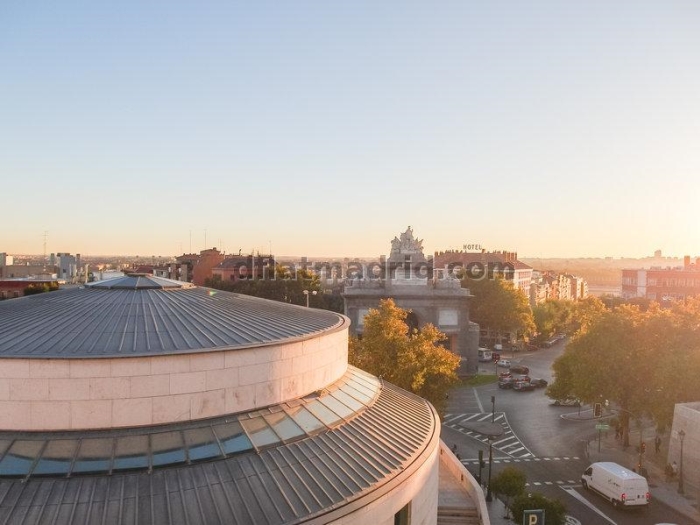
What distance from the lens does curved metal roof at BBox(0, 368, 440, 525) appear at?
12.3 metres

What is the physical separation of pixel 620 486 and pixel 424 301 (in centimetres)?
4261

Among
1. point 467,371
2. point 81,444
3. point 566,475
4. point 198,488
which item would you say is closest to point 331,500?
point 198,488

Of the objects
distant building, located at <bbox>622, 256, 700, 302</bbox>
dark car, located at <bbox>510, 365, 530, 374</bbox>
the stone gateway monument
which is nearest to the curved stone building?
dark car, located at <bbox>510, 365, 530, 374</bbox>

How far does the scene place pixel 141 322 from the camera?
57.4 ft

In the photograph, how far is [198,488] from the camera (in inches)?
524

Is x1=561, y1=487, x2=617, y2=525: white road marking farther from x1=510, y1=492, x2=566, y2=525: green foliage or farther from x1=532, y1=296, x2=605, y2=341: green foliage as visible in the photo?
x1=532, y1=296, x2=605, y2=341: green foliage

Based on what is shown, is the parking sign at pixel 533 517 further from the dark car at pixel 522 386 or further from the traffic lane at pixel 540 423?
the dark car at pixel 522 386

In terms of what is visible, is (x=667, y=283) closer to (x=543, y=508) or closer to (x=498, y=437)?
(x=498, y=437)

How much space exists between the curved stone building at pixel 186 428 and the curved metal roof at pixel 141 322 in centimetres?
8

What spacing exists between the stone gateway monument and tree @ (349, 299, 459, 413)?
31.1 meters

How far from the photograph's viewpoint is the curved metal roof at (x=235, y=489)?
40.4 ft

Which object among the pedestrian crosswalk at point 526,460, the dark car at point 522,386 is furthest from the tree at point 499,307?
the pedestrian crosswalk at point 526,460

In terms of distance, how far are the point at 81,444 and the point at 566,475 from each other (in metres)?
31.3

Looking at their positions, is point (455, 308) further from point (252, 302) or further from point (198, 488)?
point (198, 488)
